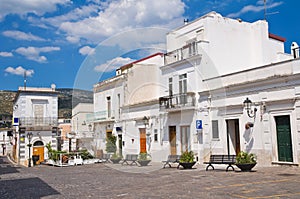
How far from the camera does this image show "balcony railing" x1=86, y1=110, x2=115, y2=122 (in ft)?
89.9

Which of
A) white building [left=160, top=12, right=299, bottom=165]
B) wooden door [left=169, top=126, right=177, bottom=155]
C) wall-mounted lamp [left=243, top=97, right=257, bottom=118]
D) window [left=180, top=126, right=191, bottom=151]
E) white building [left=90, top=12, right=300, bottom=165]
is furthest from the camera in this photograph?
wooden door [left=169, top=126, right=177, bottom=155]

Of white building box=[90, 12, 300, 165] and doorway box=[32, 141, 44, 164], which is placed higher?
white building box=[90, 12, 300, 165]

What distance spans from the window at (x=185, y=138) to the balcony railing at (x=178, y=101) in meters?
1.39

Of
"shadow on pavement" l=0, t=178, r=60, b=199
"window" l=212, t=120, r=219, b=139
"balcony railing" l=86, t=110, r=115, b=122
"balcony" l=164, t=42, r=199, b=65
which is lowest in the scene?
"shadow on pavement" l=0, t=178, r=60, b=199

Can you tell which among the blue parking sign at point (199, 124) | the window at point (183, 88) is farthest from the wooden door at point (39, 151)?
the blue parking sign at point (199, 124)

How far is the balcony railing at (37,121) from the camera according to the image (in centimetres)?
2919

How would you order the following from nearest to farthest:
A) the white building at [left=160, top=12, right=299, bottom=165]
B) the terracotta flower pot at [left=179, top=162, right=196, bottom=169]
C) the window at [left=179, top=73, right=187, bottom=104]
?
1. the white building at [left=160, top=12, right=299, bottom=165]
2. the terracotta flower pot at [left=179, top=162, right=196, bottom=169]
3. the window at [left=179, top=73, right=187, bottom=104]

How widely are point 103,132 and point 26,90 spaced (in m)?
8.48

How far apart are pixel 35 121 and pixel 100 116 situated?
6053mm

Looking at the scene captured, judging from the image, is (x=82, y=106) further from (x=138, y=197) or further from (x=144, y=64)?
(x=138, y=197)

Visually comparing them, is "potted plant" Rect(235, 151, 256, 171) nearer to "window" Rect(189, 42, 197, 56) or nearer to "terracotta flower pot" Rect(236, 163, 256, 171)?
"terracotta flower pot" Rect(236, 163, 256, 171)

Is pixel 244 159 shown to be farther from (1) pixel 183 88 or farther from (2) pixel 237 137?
(1) pixel 183 88

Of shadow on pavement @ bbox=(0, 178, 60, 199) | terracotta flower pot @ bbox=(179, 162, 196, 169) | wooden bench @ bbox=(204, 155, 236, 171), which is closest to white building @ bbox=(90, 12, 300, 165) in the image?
wooden bench @ bbox=(204, 155, 236, 171)

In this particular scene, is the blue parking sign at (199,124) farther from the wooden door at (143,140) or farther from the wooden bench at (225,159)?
the wooden door at (143,140)
